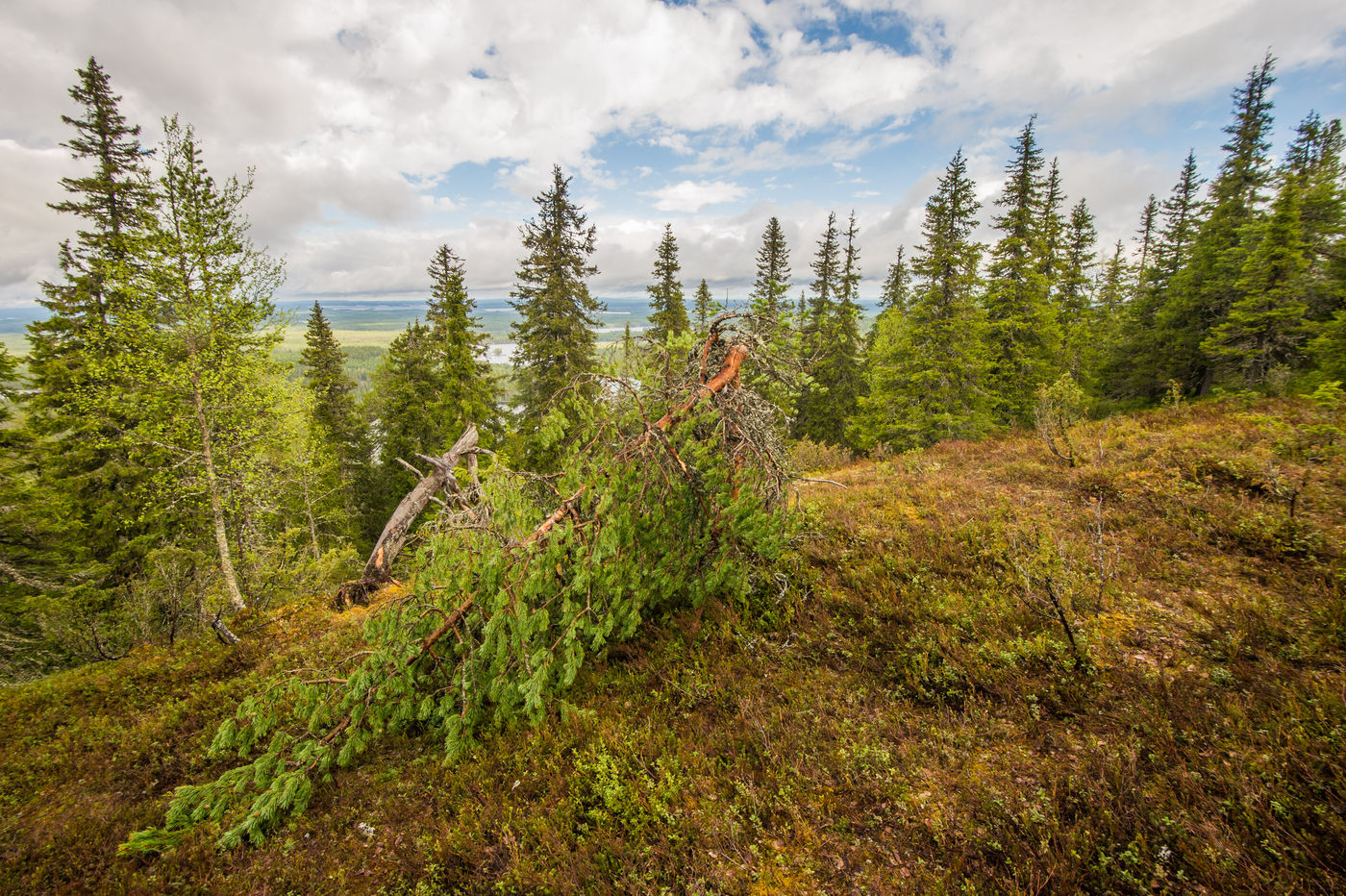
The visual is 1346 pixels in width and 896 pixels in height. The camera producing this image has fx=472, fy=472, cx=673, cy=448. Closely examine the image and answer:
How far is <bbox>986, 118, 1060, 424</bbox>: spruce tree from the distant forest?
4.3 inches

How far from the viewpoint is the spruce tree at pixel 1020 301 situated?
64.8 ft

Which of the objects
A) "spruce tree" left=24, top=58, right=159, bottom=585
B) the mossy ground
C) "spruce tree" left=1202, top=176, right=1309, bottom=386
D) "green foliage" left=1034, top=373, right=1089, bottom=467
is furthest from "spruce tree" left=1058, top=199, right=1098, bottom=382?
"spruce tree" left=24, top=58, right=159, bottom=585

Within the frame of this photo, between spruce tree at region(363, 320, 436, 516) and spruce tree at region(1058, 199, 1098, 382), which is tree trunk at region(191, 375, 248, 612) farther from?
spruce tree at region(1058, 199, 1098, 382)

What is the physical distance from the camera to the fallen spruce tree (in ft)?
12.0

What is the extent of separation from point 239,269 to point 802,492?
14.7 metres

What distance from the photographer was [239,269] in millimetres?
11633

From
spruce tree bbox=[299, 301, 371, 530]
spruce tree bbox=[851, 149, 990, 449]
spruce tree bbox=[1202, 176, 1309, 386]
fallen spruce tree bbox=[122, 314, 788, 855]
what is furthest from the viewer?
spruce tree bbox=[299, 301, 371, 530]

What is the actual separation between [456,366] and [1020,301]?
2380 cm

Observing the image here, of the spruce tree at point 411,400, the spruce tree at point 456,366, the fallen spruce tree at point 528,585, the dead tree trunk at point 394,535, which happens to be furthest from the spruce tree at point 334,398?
the fallen spruce tree at point 528,585

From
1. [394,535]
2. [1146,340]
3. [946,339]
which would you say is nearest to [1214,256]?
[1146,340]

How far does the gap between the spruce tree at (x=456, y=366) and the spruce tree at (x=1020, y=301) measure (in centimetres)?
2183

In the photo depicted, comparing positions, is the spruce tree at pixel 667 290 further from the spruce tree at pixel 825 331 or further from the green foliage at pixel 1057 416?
the green foliage at pixel 1057 416

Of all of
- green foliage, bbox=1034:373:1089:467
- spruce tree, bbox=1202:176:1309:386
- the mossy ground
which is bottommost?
the mossy ground

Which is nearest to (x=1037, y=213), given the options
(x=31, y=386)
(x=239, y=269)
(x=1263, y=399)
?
(x=1263, y=399)
